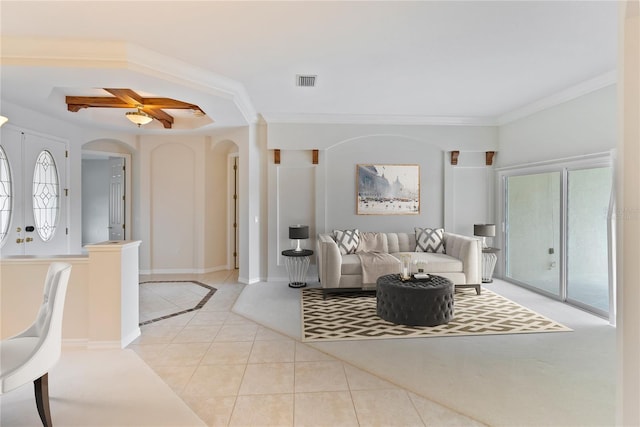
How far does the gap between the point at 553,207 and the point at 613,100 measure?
1.56 m

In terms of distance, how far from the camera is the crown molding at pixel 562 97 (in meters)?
4.15

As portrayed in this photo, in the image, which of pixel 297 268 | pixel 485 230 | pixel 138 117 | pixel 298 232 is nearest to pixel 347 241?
pixel 298 232

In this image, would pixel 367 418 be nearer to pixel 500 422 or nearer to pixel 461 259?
pixel 500 422

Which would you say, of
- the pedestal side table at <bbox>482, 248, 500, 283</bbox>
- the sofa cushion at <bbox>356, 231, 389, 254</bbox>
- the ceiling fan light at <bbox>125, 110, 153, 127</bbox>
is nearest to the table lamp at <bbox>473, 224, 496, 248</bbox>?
the pedestal side table at <bbox>482, 248, 500, 283</bbox>

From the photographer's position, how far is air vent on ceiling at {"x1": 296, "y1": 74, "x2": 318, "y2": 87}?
13.5 feet

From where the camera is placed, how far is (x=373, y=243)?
19.3ft

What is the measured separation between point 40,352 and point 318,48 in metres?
3.19

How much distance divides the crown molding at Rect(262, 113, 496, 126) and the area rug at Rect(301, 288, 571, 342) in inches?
119

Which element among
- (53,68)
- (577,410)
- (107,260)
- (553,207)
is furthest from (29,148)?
(553,207)

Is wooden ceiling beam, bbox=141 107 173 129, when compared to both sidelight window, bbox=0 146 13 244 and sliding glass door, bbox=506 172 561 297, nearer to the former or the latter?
sidelight window, bbox=0 146 13 244

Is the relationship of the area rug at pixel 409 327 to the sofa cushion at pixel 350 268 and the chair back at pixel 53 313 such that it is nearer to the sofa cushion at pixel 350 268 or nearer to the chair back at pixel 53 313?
the sofa cushion at pixel 350 268

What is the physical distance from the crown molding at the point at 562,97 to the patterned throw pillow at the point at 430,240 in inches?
88.5

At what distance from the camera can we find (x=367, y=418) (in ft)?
7.26

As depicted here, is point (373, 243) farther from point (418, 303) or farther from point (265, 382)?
point (265, 382)
